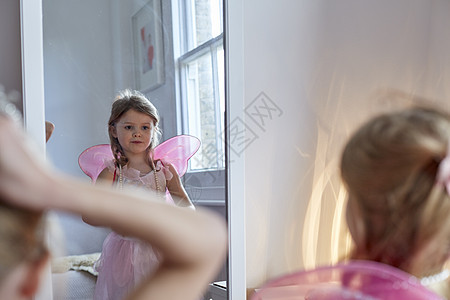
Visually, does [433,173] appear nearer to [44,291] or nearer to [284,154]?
[44,291]

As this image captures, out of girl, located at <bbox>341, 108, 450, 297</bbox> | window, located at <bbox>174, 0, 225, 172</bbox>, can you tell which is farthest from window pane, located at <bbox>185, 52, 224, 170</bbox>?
girl, located at <bbox>341, 108, 450, 297</bbox>

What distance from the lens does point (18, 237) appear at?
1.12ft

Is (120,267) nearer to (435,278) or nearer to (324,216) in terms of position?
(324,216)

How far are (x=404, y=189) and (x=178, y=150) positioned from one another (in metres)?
0.87

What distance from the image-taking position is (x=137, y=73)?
4.39 ft

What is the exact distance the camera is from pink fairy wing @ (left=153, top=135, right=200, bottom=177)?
137 cm

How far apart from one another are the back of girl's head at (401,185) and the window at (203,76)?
0.84m

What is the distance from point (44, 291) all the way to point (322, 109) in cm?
99

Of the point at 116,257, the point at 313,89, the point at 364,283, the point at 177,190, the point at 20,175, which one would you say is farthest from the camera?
the point at 313,89

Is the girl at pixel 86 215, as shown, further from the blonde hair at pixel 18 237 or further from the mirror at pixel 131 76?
the mirror at pixel 131 76

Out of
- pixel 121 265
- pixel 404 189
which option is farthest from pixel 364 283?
pixel 121 265

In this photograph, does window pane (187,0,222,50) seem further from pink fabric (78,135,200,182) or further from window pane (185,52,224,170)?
pink fabric (78,135,200,182)

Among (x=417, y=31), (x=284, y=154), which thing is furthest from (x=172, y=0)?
(x=417, y=31)

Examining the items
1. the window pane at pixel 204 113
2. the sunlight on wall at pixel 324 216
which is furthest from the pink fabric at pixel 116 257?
the sunlight on wall at pixel 324 216
